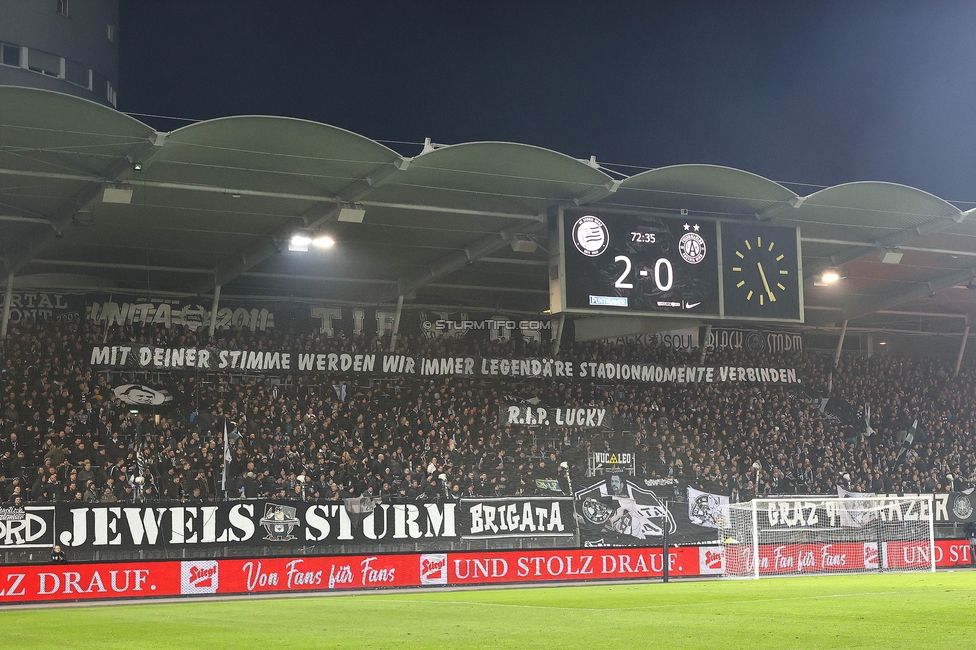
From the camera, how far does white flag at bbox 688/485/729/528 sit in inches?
1215

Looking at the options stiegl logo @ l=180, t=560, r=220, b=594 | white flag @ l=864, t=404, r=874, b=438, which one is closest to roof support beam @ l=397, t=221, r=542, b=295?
stiegl logo @ l=180, t=560, r=220, b=594

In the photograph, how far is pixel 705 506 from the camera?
1240 inches

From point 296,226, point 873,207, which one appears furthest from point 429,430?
point 873,207

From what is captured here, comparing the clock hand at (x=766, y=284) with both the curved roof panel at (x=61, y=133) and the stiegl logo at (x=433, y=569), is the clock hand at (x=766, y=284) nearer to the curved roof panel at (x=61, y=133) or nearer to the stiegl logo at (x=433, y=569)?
the stiegl logo at (x=433, y=569)

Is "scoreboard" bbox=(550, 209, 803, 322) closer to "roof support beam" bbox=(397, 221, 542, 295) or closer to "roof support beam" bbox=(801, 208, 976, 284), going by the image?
"roof support beam" bbox=(397, 221, 542, 295)

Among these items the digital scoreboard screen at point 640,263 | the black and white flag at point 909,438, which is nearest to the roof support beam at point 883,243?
the digital scoreboard screen at point 640,263

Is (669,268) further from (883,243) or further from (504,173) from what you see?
(883,243)

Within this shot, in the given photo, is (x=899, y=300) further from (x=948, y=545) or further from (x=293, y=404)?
(x=293, y=404)

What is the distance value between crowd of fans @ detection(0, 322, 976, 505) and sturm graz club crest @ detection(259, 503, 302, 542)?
0.98 meters

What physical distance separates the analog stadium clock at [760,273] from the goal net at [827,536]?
7880 mm

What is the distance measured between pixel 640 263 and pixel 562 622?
35.3 feet

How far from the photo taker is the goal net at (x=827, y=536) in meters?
29.4

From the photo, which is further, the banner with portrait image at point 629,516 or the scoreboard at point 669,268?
the banner with portrait image at point 629,516

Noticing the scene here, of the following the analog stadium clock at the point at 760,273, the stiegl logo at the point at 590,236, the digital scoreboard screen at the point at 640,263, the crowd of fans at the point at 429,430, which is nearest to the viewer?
the digital scoreboard screen at the point at 640,263
